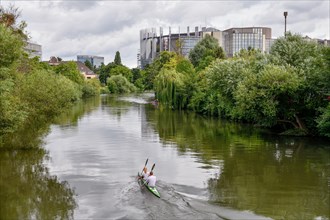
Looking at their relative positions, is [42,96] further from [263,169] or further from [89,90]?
[89,90]

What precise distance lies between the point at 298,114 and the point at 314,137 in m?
3.21

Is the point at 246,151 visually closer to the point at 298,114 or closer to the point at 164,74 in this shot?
the point at 298,114

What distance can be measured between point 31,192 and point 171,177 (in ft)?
27.0

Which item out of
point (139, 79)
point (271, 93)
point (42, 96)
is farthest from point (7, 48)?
point (139, 79)

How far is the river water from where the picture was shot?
20.2m

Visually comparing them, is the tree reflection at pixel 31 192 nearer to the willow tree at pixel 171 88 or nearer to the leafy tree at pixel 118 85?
the willow tree at pixel 171 88

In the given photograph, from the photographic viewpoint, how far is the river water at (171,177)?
20214mm

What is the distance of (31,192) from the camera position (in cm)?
2341

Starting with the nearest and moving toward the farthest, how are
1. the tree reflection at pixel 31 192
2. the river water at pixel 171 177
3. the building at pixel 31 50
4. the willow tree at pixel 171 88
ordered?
1. the tree reflection at pixel 31 192
2. the river water at pixel 171 177
3. the building at pixel 31 50
4. the willow tree at pixel 171 88

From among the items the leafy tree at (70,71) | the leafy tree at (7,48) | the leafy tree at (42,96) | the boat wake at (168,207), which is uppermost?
the leafy tree at (70,71)

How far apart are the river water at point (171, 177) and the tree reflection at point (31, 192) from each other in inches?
1.8

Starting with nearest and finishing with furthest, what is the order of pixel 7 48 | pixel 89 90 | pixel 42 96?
pixel 7 48 < pixel 42 96 < pixel 89 90

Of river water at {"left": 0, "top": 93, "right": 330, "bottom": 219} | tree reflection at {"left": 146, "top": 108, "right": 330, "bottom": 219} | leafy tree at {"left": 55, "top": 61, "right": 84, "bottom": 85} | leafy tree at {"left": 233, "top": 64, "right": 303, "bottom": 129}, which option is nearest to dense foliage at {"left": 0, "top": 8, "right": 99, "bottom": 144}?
river water at {"left": 0, "top": 93, "right": 330, "bottom": 219}

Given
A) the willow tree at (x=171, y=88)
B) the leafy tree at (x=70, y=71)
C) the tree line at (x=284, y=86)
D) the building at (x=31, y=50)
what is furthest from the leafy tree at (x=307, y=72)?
the leafy tree at (x=70, y=71)
